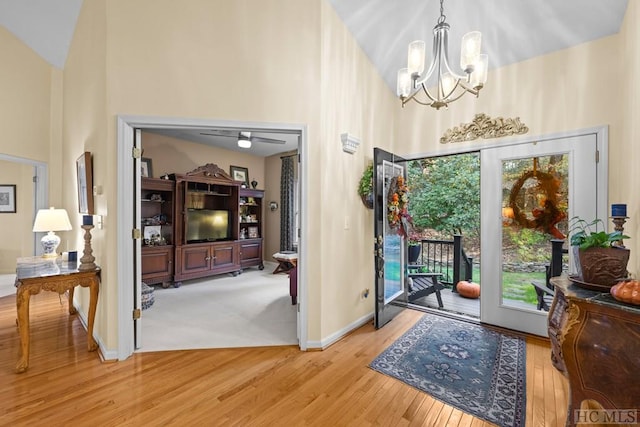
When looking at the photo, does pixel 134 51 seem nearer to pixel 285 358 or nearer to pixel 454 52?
pixel 285 358

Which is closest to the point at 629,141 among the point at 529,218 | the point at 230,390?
the point at 529,218

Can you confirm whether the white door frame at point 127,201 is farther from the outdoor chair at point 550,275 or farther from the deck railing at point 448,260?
the deck railing at point 448,260

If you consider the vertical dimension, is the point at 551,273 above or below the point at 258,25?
below

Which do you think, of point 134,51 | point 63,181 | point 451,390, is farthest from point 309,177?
point 63,181

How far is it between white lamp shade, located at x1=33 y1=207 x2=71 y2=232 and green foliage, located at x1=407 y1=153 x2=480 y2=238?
5.46m

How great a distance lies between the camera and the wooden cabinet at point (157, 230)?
4535 mm

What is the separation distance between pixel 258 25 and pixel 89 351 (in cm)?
336

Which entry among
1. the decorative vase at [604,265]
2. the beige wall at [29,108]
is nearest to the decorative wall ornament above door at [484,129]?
the decorative vase at [604,265]

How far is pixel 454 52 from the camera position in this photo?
3.06m

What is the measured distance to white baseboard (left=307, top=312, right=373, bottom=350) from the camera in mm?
2576

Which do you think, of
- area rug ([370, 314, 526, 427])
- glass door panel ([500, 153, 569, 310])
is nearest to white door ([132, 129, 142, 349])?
area rug ([370, 314, 526, 427])

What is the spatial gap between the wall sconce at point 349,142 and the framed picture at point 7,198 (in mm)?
6851

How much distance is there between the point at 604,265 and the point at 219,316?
356cm

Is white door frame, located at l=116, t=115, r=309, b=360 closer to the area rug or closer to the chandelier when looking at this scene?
the chandelier
